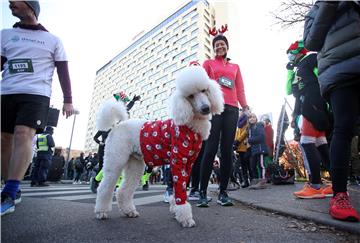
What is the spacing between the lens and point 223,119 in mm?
3445

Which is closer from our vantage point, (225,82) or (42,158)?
(225,82)

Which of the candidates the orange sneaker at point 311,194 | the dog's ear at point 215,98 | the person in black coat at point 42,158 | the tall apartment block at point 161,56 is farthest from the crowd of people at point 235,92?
the tall apartment block at point 161,56

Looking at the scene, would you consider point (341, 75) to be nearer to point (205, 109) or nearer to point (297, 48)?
point (205, 109)

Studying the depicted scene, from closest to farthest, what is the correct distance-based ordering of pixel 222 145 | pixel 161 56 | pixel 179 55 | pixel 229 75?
pixel 222 145
pixel 229 75
pixel 179 55
pixel 161 56

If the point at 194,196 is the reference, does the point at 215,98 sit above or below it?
above

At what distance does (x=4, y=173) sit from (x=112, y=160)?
51.2 inches

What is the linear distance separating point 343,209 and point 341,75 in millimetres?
1154

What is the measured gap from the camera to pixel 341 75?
2.25 metres

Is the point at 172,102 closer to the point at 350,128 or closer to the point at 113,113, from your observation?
the point at 113,113

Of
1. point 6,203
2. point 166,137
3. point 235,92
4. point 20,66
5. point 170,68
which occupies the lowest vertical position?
point 6,203

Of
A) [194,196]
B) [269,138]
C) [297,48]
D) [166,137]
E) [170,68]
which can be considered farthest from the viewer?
[170,68]

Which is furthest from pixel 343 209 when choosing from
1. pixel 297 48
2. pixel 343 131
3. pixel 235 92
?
pixel 297 48

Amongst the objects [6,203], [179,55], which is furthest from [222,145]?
[179,55]

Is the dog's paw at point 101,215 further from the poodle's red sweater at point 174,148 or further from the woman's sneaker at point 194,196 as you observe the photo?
the woman's sneaker at point 194,196
